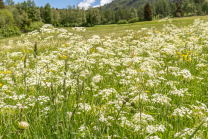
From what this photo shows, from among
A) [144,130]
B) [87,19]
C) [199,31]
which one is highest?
[87,19]

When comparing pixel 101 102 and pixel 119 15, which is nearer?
pixel 101 102

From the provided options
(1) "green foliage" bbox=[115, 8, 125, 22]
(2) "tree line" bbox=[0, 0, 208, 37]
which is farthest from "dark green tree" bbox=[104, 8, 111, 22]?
(1) "green foliage" bbox=[115, 8, 125, 22]

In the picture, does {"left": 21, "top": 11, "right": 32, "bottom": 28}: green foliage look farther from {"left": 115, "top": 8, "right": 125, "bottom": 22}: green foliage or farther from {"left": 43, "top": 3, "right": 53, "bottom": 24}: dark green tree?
{"left": 115, "top": 8, "right": 125, "bottom": 22}: green foliage

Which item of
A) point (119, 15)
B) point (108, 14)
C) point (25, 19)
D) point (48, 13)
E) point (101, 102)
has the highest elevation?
point (108, 14)

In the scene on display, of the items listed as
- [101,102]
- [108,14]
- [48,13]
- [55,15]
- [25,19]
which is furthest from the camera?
[108,14]

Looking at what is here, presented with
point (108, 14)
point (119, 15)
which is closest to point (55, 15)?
point (108, 14)

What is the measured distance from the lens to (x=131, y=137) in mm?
2236

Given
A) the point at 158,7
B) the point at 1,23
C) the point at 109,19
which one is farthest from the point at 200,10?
the point at 1,23

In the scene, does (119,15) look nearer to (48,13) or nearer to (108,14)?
(108,14)

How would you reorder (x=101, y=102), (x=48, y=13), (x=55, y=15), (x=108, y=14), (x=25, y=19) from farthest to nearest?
(x=108, y=14), (x=55, y=15), (x=48, y=13), (x=25, y=19), (x=101, y=102)

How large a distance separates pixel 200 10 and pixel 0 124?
148m

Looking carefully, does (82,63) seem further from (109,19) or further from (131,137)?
(109,19)

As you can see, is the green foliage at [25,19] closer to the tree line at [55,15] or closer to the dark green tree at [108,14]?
the tree line at [55,15]

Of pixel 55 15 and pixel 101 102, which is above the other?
pixel 55 15
